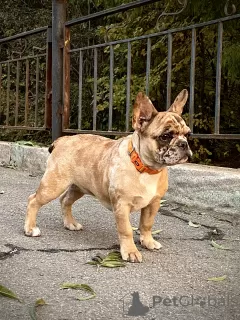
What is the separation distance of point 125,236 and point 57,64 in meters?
3.12

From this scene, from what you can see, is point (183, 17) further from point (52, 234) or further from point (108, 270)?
point (108, 270)

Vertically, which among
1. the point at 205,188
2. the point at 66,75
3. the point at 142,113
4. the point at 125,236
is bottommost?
the point at 125,236

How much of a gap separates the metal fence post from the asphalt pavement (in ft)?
6.08

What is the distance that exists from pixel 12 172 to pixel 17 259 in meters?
3.14

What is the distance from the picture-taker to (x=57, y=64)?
537 centimetres

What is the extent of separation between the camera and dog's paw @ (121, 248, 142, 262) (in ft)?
8.43

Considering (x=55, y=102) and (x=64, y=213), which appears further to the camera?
(x=55, y=102)

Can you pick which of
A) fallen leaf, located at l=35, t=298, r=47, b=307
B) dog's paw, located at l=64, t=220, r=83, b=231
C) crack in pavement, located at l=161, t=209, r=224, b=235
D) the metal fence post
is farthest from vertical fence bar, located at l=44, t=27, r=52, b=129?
fallen leaf, located at l=35, t=298, r=47, b=307

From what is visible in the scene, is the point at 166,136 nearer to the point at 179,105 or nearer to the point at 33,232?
the point at 179,105

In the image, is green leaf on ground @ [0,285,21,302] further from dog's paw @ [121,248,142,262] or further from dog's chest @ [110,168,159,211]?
dog's chest @ [110,168,159,211]

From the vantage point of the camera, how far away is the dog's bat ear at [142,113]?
271 centimetres

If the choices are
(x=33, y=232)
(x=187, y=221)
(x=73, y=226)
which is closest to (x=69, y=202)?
(x=73, y=226)

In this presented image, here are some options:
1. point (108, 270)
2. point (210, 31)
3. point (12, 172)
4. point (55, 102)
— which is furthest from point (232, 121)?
point (108, 270)

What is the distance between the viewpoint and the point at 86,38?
33.5 feet
